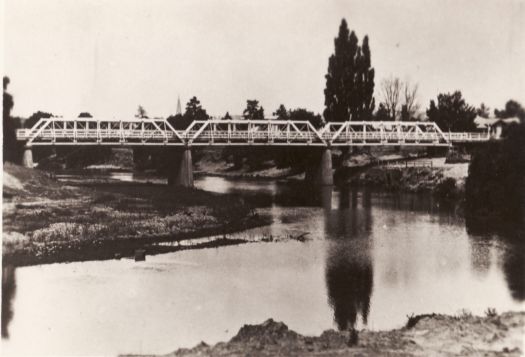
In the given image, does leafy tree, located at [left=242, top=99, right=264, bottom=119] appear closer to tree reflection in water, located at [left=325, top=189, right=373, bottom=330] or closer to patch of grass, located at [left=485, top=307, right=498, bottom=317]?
tree reflection in water, located at [left=325, top=189, right=373, bottom=330]

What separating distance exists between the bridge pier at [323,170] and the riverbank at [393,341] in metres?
45.0

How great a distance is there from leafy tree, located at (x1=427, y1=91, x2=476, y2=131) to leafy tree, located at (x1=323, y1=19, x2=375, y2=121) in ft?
53.0

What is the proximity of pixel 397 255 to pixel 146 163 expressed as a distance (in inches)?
1745

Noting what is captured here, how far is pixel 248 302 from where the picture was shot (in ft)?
59.8

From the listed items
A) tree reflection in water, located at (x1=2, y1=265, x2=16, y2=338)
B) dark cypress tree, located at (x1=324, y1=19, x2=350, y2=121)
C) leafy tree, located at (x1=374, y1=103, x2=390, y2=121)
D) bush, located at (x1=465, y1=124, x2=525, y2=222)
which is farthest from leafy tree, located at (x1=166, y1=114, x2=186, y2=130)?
tree reflection in water, located at (x1=2, y1=265, x2=16, y2=338)

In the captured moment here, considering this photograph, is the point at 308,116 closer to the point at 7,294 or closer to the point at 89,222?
the point at 89,222

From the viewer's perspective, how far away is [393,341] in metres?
14.3

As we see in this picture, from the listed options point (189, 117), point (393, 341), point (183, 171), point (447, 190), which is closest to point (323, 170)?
point (447, 190)

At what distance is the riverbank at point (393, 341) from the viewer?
13633 millimetres

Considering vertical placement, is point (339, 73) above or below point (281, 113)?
above

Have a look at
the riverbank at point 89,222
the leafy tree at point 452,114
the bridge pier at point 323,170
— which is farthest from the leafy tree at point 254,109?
the riverbank at point 89,222

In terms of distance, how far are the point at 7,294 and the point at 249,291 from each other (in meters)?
7.53

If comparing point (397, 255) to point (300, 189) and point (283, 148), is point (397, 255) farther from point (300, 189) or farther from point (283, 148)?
point (283, 148)

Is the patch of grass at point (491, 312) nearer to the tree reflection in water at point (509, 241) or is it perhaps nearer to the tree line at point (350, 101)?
the tree reflection in water at point (509, 241)
